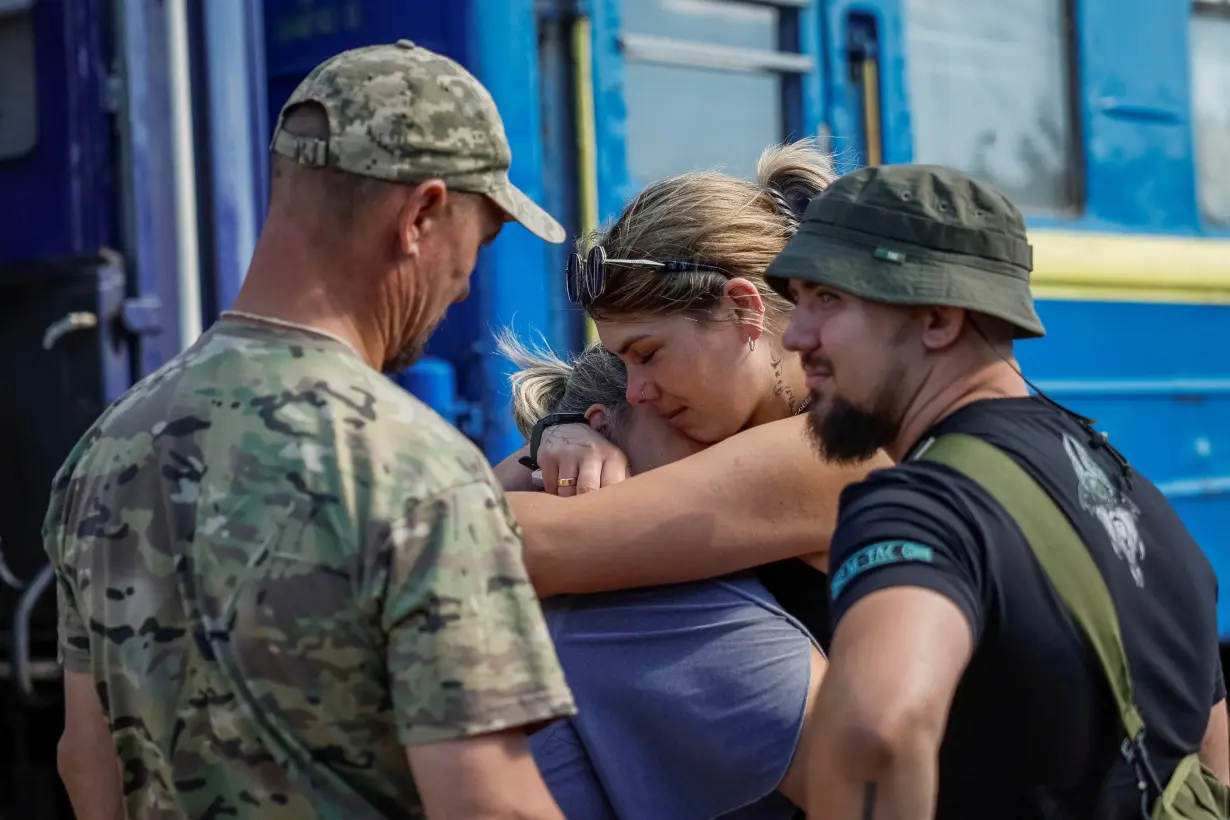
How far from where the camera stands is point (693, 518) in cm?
200

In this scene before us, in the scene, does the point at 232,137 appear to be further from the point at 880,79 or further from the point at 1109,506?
the point at 1109,506

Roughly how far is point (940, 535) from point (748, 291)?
28.0 inches

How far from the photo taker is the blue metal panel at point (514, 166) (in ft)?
13.0

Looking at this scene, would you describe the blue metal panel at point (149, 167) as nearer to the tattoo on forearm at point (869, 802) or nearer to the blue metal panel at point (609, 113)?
the blue metal panel at point (609, 113)

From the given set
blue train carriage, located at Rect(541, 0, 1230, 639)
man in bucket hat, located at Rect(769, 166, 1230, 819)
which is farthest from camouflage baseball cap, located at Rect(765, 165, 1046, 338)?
blue train carriage, located at Rect(541, 0, 1230, 639)

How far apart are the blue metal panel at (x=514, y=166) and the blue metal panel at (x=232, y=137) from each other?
550mm

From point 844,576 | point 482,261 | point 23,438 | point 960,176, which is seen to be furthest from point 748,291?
point 23,438

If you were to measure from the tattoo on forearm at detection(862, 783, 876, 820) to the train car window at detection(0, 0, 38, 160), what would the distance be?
10.8 ft

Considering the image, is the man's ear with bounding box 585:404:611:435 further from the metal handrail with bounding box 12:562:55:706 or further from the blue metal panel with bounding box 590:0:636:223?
the metal handrail with bounding box 12:562:55:706

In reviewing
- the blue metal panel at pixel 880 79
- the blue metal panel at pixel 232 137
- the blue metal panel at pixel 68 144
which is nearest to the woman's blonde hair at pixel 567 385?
the blue metal panel at pixel 232 137

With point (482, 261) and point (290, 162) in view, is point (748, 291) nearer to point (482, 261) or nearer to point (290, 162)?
point (290, 162)

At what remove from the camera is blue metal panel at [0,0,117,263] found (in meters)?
3.96

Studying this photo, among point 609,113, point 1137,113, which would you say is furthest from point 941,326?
point 1137,113

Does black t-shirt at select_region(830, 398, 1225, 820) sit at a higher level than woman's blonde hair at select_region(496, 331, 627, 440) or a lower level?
lower
